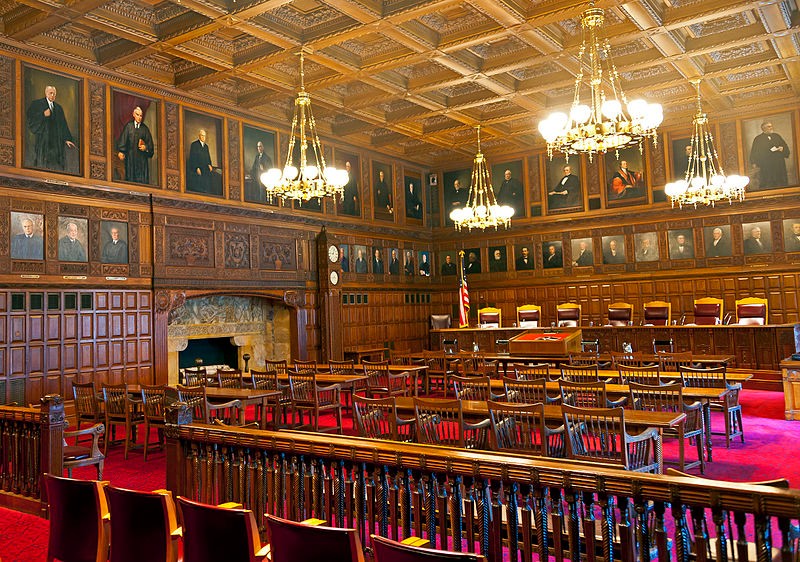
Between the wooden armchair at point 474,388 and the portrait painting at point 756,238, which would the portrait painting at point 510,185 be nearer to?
the portrait painting at point 756,238

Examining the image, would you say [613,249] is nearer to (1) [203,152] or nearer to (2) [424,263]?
(2) [424,263]

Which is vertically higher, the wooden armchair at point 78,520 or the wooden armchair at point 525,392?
the wooden armchair at point 525,392

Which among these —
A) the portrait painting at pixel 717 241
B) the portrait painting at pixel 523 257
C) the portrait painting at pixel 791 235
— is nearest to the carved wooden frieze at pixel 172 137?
the portrait painting at pixel 523 257

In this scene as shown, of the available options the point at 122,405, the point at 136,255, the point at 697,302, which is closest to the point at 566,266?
the point at 697,302

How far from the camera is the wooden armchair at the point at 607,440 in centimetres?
499

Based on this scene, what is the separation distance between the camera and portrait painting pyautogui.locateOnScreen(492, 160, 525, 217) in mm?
20281

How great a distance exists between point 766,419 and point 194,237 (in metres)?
11.2

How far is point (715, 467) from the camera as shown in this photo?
700cm

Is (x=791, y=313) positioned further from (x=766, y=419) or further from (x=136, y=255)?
(x=136, y=255)

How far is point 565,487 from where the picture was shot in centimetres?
295

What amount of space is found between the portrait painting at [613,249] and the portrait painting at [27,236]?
572 inches

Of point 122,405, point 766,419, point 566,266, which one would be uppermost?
point 566,266

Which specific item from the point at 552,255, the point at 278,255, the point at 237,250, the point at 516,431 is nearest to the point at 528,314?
the point at 552,255

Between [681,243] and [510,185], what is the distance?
545cm
